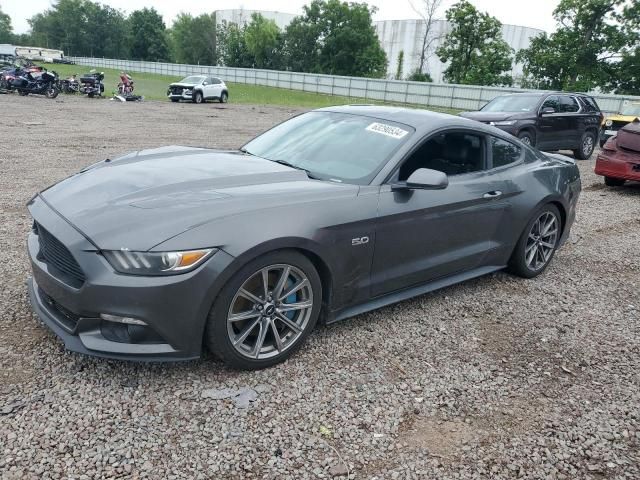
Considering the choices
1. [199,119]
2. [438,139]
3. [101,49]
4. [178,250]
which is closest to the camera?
[178,250]

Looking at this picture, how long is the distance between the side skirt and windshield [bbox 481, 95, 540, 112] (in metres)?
9.08

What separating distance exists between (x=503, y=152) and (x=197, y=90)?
85.5 feet

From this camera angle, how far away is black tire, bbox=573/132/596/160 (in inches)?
533

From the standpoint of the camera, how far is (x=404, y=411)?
9.37 feet

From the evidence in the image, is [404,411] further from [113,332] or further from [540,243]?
Result: [540,243]

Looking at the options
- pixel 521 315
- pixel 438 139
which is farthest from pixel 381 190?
pixel 521 315

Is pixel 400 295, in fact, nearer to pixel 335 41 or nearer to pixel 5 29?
pixel 335 41

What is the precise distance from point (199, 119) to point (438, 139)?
16894 millimetres

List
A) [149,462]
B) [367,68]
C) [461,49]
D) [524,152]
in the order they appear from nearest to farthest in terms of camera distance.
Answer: [149,462] < [524,152] < [461,49] < [367,68]

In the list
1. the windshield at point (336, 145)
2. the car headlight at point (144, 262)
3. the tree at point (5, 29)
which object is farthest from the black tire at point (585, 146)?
the tree at point (5, 29)

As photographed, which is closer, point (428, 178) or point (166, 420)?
point (166, 420)

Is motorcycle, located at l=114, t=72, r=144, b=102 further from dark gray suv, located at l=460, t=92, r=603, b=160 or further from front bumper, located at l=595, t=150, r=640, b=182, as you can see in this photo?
front bumper, located at l=595, t=150, r=640, b=182

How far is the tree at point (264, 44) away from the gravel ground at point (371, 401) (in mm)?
78563

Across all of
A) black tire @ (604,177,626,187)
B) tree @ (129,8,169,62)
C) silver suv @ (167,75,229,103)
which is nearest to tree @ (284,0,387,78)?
tree @ (129,8,169,62)
